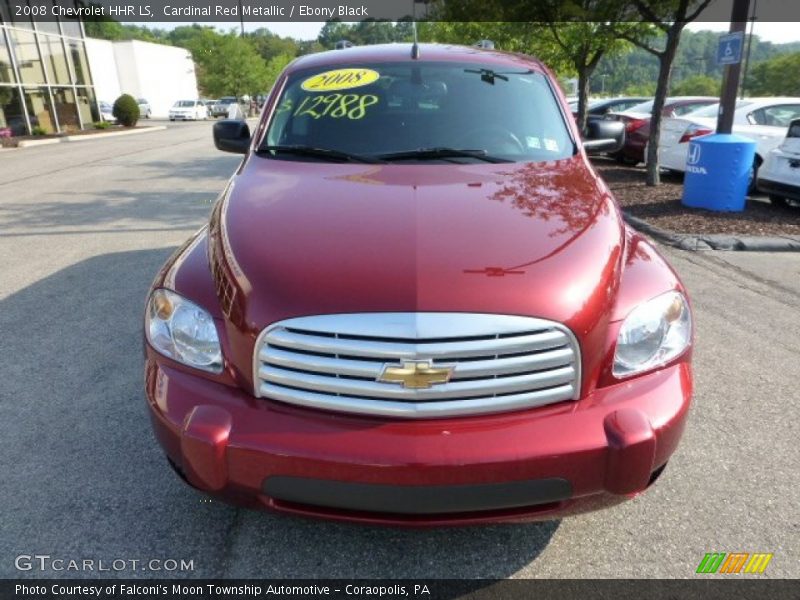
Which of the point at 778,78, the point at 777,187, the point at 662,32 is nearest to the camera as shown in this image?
the point at 777,187

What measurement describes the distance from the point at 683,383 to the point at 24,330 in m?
4.21

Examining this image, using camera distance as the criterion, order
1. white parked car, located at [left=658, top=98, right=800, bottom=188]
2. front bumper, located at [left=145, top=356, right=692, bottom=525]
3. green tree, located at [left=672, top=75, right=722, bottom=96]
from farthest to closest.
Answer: green tree, located at [left=672, top=75, right=722, bottom=96]
white parked car, located at [left=658, top=98, right=800, bottom=188]
front bumper, located at [left=145, top=356, right=692, bottom=525]

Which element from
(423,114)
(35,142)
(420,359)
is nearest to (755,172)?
(423,114)

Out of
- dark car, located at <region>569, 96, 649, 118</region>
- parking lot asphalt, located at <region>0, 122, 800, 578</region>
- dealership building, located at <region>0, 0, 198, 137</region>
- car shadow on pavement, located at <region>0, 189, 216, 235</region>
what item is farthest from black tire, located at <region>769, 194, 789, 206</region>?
dealership building, located at <region>0, 0, 198, 137</region>

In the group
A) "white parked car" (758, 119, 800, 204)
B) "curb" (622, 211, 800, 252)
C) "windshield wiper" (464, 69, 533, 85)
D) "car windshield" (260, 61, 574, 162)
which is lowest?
"curb" (622, 211, 800, 252)

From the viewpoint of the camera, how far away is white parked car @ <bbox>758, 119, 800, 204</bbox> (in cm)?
749

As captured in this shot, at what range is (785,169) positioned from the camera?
7617 mm

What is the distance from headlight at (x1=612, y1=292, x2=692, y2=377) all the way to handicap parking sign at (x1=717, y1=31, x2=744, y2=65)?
7.31 meters

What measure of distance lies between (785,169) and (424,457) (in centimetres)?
798

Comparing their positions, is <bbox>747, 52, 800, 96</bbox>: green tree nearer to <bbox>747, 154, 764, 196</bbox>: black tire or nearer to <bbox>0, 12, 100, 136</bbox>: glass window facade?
<bbox>0, 12, 100, 136</bbox>: glass window facade

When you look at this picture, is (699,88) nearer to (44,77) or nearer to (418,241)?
(44,77)

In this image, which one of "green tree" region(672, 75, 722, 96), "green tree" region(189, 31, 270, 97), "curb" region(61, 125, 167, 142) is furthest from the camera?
"green tree" region(672, 75, 722, 96)

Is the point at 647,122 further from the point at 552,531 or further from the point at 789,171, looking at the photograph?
the point at 552,531

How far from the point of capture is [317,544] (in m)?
2.22
